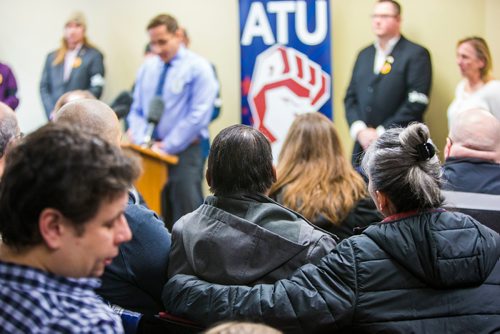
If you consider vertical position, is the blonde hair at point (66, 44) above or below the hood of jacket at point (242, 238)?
above

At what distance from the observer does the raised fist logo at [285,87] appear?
241 inches

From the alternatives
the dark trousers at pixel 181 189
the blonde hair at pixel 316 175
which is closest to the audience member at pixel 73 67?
the dark trousers at pixel 181 189

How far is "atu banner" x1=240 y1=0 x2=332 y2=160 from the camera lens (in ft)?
19.9

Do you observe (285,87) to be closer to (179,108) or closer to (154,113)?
(179,108)

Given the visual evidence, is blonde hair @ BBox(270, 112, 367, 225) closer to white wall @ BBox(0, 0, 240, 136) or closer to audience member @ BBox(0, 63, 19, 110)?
audience member @ BBox(0, 63, 19, 110)

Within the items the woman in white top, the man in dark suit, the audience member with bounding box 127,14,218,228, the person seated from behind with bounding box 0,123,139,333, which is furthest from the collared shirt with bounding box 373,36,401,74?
the person seated from behind with bounding box 0,123,139,333

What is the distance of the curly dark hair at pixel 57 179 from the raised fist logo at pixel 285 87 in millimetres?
4643

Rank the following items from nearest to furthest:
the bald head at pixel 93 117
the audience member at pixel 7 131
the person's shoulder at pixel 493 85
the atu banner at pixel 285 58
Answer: the bald head at pixel 93 117 → the audience member at pixel 7 131 → the person's shoulder at pixel 493 85 → the atu banner at pixel 285 58

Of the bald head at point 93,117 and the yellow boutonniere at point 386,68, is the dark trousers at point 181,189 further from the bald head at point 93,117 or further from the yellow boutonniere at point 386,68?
the bald head at point 93,117

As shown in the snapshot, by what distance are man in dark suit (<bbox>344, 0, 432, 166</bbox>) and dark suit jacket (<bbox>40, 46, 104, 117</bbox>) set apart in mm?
2361

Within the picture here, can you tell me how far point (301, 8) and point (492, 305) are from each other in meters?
4.24

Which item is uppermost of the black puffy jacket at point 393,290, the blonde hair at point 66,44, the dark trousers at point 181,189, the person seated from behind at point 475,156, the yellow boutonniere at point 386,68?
the blonde hair at point 66,44

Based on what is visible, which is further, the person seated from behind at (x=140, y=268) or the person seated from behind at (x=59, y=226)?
the person seated from behind at (x=140, y=268)

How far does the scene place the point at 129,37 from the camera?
292 inches
